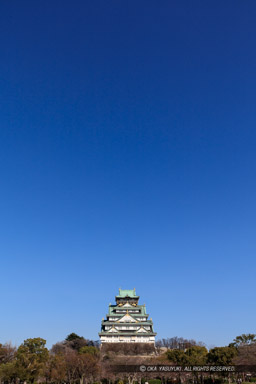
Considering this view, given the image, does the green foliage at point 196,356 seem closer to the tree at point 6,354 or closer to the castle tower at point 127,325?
the tree at point 6,354

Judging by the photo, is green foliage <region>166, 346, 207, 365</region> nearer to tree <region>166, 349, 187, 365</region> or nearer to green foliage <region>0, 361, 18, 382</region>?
tree <region>166, 349, 187, 365</region>

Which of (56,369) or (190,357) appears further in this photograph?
(190,357)

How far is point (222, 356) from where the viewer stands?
129 feet

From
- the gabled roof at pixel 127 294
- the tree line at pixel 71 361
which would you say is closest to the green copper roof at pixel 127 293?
Result: the gabled roof at pixel 127 294

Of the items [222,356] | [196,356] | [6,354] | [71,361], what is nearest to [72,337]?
[6,354]

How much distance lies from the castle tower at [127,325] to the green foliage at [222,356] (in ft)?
106

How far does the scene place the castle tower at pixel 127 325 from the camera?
7044 centimetres

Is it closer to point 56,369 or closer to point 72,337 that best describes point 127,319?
point 72,337

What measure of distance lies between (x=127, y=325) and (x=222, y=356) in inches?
1461

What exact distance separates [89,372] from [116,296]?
43.6m

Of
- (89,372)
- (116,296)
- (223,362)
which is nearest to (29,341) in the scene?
(89,372)

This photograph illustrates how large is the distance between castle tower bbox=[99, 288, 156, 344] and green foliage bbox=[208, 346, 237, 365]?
32.4 meters

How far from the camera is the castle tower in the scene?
7044cm

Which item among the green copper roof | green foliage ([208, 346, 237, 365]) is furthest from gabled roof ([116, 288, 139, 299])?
green foliage ([208, 346, 237, 365])
